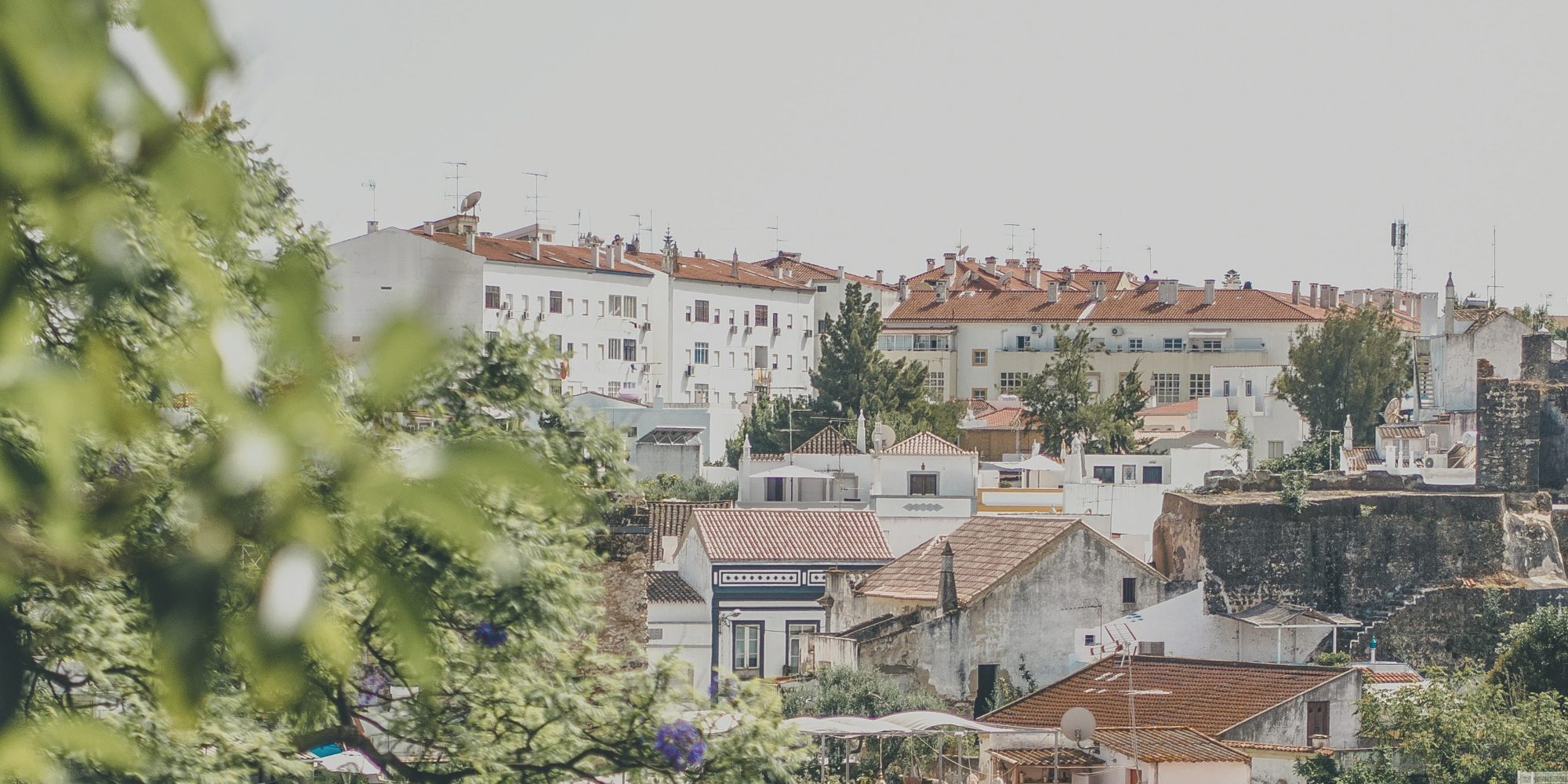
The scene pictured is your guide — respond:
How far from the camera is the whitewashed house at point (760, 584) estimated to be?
87.4 feet

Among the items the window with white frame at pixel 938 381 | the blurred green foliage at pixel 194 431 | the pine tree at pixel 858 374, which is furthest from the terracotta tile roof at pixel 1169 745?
the window with white frame at pixel 938 381

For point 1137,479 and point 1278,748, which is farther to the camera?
point 1137,479

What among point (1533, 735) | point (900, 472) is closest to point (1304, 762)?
point (1533, 735)

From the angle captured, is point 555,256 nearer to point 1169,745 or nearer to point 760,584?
point 760,584

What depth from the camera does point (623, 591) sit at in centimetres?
1488

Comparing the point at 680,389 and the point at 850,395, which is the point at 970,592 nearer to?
the point at 850,395

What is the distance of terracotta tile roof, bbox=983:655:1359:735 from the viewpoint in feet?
66.4

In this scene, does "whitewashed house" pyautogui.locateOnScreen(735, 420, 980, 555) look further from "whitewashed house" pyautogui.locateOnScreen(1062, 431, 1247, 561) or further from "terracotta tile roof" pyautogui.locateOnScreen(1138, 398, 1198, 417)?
"terracotta tile roof" pyautogui.locateOnScreen(1138, 398, 1198, 417)

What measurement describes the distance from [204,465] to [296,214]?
0.75 meters

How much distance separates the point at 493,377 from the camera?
740 cm

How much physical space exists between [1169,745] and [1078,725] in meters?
1.41

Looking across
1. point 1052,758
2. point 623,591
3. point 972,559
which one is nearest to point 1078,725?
point 1052,758

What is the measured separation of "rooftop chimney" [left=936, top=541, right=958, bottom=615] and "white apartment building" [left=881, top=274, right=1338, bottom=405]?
143 feet

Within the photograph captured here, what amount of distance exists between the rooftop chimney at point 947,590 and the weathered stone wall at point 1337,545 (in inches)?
193
